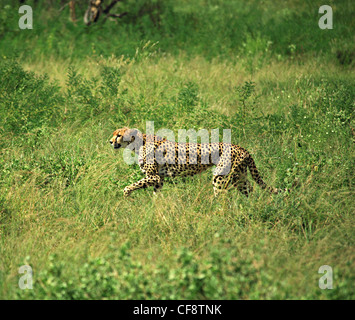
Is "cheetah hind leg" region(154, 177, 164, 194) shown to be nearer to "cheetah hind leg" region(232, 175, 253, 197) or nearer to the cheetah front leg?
the cheetah front leg

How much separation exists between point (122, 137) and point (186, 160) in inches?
29.7

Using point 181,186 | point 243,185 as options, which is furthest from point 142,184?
point 243,185

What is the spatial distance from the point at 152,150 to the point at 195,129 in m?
1.64

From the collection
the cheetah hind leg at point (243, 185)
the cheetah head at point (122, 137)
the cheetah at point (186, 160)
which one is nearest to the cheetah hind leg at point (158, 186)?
the cheetah at point (186, 160)

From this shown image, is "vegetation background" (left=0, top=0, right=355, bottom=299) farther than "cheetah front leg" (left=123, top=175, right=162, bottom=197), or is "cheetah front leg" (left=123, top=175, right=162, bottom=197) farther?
"cheetah front leg" (left=123, top=175, right=162, bottom=197)

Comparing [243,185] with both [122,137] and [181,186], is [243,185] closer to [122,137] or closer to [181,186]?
[181,186]

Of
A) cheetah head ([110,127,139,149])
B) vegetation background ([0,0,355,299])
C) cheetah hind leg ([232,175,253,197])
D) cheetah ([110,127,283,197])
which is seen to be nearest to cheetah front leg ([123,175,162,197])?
cheetah ([110,127,283,197])

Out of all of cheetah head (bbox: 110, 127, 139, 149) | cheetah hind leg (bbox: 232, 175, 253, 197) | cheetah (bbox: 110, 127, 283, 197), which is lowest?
cheetah hind leg (bbox: 232, 175, 253, 197)

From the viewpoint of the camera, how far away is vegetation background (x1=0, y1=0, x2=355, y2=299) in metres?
3.91

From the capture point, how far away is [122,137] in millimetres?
5477

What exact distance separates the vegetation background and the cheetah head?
46cm

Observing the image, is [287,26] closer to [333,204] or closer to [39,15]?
[39,15]

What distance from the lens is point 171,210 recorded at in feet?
16.7
